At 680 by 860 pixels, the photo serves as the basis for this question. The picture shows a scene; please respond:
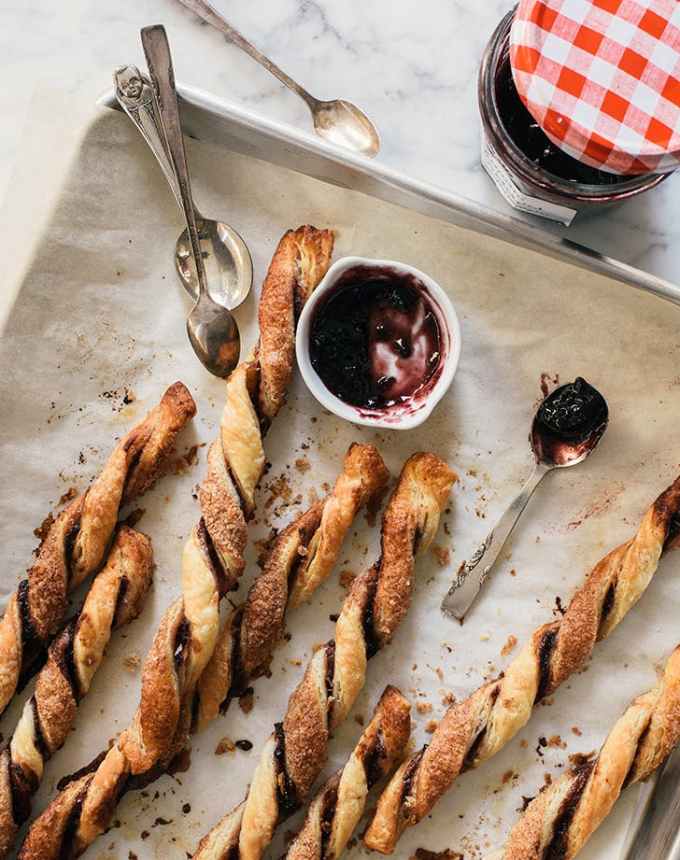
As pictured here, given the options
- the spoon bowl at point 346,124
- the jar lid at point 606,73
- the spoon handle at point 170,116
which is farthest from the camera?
the spoon bowl at point 346,124

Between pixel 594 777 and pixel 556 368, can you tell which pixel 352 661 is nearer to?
pixel 594 777

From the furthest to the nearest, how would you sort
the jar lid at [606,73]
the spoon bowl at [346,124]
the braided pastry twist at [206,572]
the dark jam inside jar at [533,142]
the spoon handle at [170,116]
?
the spoon bowl at [346,124] < the braided pastry twist at [206,572] < the spoon handle at [170,116] < the dark jam inside jar at [533,142] < the jar lid at [606,73]

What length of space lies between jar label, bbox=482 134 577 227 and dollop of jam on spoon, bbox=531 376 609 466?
14.4 inches

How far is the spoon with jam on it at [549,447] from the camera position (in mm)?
2248

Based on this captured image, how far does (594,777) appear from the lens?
7.23 feet

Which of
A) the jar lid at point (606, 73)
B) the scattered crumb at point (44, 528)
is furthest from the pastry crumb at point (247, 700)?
the jar lid at point (606, 73)

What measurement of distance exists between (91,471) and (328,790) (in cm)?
90

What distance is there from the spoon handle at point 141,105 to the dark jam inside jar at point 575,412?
96 cm

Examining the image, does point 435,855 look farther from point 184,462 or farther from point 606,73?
point 606,73

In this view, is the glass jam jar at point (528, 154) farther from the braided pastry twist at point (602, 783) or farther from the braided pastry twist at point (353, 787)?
the braided pastry twist at point (353, 787)

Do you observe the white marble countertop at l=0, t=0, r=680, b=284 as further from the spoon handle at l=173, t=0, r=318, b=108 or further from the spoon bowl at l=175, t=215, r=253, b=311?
the spoon bowl at l=175, t=215, r=253, b=311

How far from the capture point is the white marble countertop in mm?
2338

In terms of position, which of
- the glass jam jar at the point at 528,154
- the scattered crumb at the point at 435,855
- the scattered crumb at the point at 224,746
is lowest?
the scattered crumb at the point at 435,855

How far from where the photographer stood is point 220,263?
7.58 ft
